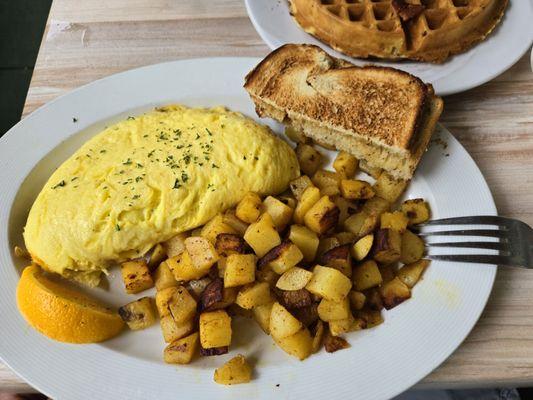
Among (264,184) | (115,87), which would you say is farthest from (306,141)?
(115,87)

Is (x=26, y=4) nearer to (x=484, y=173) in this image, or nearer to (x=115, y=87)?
(x=115, y=87)

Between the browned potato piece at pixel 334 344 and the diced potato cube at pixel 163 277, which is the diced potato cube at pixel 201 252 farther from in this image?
the browned potato piece at pixel 334 344

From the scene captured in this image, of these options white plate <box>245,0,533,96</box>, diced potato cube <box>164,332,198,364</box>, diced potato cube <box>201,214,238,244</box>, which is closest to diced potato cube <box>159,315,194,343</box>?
diced potato cube <box>164,332,198,364</box>

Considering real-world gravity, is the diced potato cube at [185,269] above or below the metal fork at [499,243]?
Answer: below

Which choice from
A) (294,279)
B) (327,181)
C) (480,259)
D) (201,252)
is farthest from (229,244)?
(480,259)

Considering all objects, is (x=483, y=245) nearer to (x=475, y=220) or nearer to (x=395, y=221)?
(x=475, y=220)

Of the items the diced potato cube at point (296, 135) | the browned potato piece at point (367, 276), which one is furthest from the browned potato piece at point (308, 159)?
the browned potato piece at point (367, 276)
